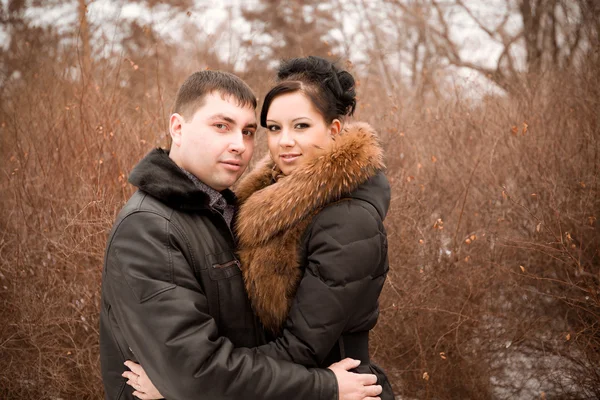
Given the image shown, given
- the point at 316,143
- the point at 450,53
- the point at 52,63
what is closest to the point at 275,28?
the point at 450,53

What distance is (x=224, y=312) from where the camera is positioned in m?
2.03

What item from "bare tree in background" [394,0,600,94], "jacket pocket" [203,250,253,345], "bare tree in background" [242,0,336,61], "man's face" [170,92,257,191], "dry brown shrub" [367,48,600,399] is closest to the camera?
"jacket pocket" [203,250,253,345]

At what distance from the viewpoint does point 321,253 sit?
6.50ft

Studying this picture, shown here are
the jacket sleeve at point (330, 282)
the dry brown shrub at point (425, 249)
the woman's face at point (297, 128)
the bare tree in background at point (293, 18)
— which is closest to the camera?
the jacket sleeve at point (330, 282)

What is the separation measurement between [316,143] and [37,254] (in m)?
3.37

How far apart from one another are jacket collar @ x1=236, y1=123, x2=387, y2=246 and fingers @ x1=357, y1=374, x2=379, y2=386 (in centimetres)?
74

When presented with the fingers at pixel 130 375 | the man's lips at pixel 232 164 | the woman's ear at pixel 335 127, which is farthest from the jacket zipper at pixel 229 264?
the woman's ear at pixel 335 127

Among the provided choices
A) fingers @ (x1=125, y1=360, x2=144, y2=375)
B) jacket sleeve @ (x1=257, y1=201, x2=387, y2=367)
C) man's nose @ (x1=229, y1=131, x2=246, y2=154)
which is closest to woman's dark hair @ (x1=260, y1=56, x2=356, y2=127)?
man's nose @ (x1=229, y1=131, x2=246, y2=154)

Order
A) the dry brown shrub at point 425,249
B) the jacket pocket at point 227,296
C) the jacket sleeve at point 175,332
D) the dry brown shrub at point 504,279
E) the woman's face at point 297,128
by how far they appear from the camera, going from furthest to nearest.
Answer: the dry brown shrub at point 504,279 → the dry brown shrub at point 425,249 → the woman's face at point 297,128 → the jacket pocket at point 227,296 → the jacket sleeve at point 175,332

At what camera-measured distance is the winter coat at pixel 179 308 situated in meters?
1.71

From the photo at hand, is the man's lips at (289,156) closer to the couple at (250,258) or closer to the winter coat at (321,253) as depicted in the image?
the couple at (250,258)

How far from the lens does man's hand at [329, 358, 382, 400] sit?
1.95 metres

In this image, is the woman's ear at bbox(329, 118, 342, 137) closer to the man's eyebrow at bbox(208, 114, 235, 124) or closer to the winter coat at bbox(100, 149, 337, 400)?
the man's eyebrow at bbox(208, 114, 235, 124)

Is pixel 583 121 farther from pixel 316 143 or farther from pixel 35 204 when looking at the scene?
pixel 35 204
